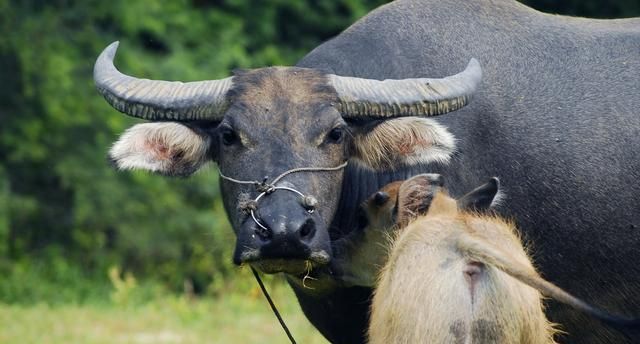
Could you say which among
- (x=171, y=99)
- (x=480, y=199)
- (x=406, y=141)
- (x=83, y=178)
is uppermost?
(x=171, y=99)

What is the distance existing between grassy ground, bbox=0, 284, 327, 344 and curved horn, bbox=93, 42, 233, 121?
4093 millimetres

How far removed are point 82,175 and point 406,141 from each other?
1168cm

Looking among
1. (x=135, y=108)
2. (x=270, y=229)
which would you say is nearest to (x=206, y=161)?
(x=135, y=108)

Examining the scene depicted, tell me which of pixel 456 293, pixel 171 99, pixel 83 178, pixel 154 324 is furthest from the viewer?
pixel 83 178

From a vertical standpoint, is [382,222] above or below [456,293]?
below

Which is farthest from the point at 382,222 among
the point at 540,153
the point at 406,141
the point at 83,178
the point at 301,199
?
the point at 83,178

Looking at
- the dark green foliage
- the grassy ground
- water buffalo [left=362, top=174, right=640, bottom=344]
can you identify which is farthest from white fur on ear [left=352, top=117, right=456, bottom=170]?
the dark green foliage

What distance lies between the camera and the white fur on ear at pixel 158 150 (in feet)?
25.3

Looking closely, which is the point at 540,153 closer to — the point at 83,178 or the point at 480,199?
the point at 480,199

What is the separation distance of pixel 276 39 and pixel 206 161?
1490 cm

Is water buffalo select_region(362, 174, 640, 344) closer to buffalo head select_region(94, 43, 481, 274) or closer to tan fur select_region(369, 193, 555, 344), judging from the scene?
tan fur select_region(369, 193, 555, 344)

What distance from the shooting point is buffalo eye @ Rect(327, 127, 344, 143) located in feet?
24.3

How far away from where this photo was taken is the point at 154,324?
12.2 meters

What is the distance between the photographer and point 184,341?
11.5 m
